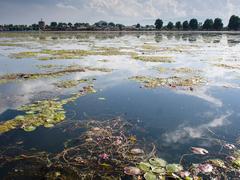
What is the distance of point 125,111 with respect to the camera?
8664mm

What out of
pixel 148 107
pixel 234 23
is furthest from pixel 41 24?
pixel 148 107

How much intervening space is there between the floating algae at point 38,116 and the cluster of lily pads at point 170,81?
15.6 feet

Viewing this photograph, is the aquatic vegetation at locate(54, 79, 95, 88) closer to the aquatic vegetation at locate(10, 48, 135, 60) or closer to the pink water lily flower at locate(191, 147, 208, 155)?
the pink water lily flower at locate(191, 147, 208, 155)

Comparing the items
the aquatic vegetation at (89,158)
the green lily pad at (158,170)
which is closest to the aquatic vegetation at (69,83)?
the aquatic vegetation at (89,158)

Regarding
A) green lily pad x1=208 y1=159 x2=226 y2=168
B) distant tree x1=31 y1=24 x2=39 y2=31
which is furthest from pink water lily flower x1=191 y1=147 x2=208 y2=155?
distant tree x1=31 y1=24 x2=39 y2=31

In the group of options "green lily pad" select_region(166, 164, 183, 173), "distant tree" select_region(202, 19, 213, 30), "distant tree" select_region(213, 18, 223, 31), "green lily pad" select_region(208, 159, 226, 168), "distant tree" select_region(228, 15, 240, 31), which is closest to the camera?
"green lily pad" select_region(166, 164, 183, 173)

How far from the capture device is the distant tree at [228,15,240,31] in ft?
395

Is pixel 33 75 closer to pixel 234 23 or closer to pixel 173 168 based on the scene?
pixel 173 168

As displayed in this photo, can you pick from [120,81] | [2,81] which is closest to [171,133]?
[120,81]

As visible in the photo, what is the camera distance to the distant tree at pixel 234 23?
120250mm

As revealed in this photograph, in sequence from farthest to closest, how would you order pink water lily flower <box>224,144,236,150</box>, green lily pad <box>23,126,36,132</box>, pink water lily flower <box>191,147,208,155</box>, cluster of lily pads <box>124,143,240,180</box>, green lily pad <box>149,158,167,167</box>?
green lily pad <box>23,126,36,132</box>
pink water lily flower <box>224,144,236,150</box>
pink water lily flower <box>191,147,208,155</box>
green lily pad <box>149,158,167,167</box>
cluster of lily pads <box>124,143,240,180</box>

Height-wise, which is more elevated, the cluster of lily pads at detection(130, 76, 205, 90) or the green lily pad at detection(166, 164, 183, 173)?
the cluster of lily pads at detection(130, 76, 205, 90)

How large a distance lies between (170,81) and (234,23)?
12608 cm

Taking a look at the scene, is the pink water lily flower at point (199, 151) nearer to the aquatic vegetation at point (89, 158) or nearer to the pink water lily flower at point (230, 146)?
the pink water lily flower at point (230, 146)
